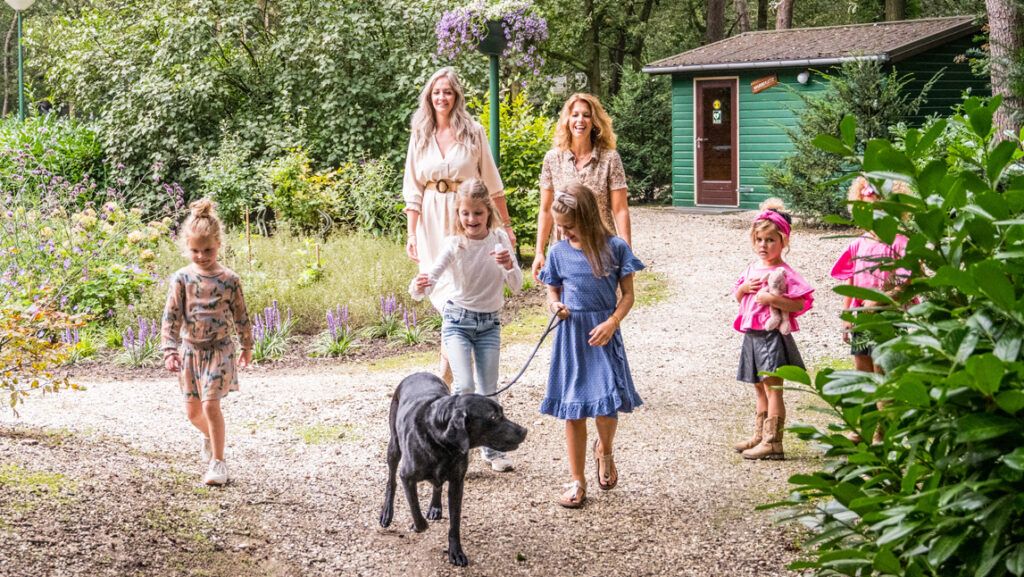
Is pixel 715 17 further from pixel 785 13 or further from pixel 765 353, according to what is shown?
pixel 765 353

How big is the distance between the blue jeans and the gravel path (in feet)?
1.79

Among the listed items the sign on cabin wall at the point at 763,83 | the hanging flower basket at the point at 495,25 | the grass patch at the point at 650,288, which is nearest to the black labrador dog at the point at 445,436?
the hanging flower basket at the point at 495,25

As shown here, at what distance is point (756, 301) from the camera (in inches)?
214

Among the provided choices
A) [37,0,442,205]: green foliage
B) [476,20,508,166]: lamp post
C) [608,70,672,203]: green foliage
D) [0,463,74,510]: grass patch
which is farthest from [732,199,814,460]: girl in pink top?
[608,70,672,203]: green foliage

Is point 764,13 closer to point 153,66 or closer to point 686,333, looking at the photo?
point 153,66

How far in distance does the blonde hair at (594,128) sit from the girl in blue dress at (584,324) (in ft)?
3.67

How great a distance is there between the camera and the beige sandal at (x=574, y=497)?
15.6 ft

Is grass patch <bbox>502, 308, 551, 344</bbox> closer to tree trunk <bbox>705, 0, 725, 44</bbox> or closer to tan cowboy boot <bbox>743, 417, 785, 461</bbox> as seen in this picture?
tan cowboy boot <bbox>743, 417, 785, 461</bbox>

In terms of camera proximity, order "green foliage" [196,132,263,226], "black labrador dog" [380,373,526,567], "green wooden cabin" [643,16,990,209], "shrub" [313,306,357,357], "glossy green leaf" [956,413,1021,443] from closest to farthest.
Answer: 1. "glossy green leaf" [956,413,1021,443]
2. "black labrador dog" [380,373,526,567]
3. "shrub" [313,306,357,357]
4. "green foliage" [196,132,263,226]
5. "green wooden cabin" [643,16,990,209]

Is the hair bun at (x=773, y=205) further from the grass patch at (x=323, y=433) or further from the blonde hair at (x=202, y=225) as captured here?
the blonde hair at (x=202, y=225)

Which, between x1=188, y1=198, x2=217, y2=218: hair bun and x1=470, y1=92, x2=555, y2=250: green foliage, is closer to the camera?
x1=188, y1=198, x2=217, y2=218: hair bun

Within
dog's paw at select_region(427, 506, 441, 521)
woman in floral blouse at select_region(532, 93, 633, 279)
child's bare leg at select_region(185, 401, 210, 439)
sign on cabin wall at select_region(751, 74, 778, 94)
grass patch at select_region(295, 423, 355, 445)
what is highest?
sign on cabin wall at select_region(751, 74, 778, 94)

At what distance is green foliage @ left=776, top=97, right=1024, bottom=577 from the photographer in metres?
1.77

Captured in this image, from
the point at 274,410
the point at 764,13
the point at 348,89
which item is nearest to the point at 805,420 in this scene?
the point at 274,410
